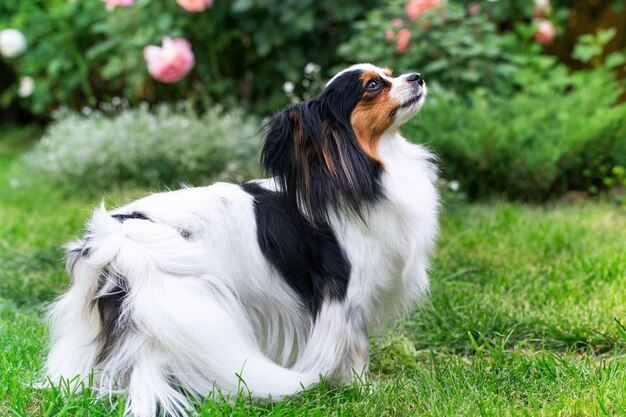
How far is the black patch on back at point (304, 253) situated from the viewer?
262cm

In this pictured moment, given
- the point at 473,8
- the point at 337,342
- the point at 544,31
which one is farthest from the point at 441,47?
the point at 337,342

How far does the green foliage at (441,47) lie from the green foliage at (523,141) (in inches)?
8.7

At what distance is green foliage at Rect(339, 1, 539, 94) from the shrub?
1.11 metres

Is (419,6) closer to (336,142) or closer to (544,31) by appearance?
(544,31)

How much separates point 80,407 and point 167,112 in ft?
15.1

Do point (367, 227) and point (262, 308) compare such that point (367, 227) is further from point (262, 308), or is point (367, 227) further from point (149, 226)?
point (149, 226)

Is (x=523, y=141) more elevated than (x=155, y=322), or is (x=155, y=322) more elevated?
(x=155, y=322)

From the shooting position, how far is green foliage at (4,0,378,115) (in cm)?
628

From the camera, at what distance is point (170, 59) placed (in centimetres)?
606

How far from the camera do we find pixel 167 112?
22.0ft

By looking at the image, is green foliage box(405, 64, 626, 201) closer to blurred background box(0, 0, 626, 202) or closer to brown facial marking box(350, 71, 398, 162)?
blurred background box(0, 0, 626, 202)

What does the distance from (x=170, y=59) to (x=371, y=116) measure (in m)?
3.76

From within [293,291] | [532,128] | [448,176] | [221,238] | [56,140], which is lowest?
[56,140]

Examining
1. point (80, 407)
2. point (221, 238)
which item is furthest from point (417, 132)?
point (80, 407)
